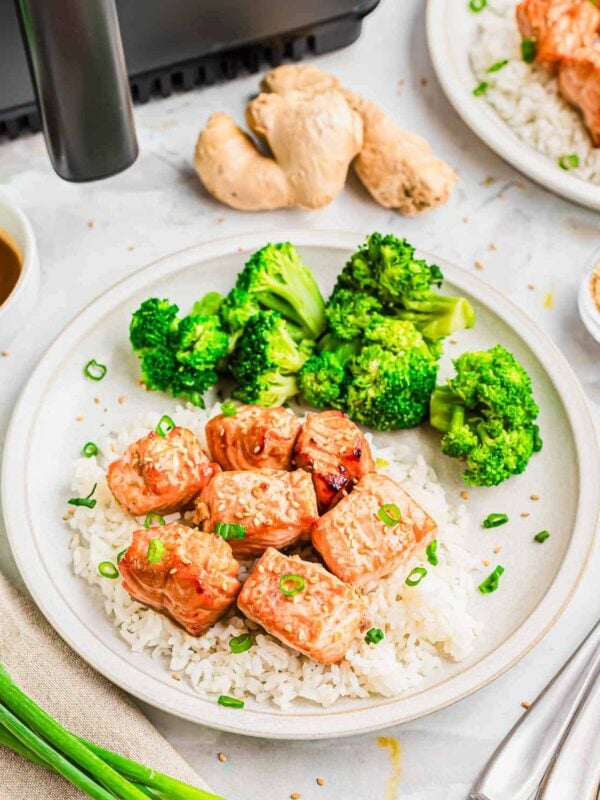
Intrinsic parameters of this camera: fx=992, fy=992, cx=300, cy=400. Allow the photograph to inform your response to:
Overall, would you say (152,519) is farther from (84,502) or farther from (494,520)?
(494,520)

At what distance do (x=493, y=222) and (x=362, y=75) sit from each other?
0.89 metres

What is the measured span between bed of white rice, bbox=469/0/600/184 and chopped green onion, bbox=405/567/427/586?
1.74 m

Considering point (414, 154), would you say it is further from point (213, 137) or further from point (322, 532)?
point (322, 532)

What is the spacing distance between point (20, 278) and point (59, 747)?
4.81 ft

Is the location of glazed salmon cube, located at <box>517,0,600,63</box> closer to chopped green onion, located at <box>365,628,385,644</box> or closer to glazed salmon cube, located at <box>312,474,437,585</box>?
glazed salmon cube, located at <box>312,474,437,585</box>

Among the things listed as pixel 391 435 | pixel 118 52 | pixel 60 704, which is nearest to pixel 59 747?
pixel 60 704

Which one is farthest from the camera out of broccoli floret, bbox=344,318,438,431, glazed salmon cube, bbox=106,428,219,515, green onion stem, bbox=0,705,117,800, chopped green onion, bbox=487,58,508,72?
chopped green onion, bbox=487,58,508,72

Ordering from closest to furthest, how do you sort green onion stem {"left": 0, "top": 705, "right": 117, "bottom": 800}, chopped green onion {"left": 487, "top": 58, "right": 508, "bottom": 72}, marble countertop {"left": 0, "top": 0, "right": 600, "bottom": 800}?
1. green onion stem {"left": 0, "top": 705, "right": 117, "bottom": 800}
2. marble countertop {"left": 0, "top": 0, "right": 600, "bottom": 800}
3. chopped green onion {"left": 487, "top": 58, "right": 508, "bottom": 72}

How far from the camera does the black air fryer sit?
2459 mm

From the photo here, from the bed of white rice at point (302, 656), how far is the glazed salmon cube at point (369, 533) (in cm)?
11

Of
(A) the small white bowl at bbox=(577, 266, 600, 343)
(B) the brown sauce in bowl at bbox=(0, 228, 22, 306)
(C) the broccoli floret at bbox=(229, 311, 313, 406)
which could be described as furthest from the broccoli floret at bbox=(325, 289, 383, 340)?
(B) the brown sauce in bowl at bbox=(0, 228, 22, 306)

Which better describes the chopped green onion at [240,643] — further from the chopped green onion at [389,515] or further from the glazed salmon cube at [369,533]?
the chopped green onion at [389,515]

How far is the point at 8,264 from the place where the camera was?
3.28 meters

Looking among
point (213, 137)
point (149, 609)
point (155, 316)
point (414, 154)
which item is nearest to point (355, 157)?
→ point (414, 154)
